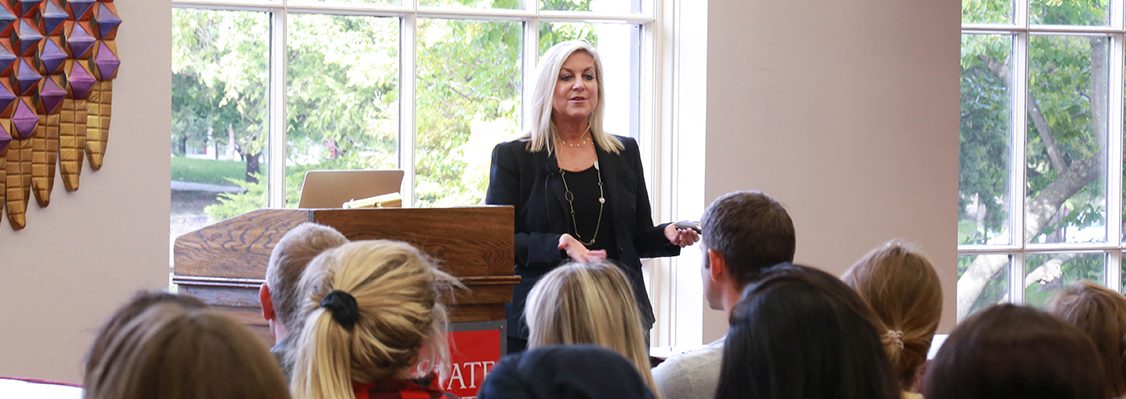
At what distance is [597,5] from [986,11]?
7.10 feet

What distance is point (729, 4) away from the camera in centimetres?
517

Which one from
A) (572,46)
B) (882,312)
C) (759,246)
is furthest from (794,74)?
(882,312)

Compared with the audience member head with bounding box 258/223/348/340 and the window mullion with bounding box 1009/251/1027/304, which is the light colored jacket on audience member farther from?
the window mullion with bounding box 1009/251/1027/304

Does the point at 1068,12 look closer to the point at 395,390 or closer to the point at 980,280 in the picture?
the point at 980,280

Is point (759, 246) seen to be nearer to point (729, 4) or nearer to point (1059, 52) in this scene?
point (729, 4)

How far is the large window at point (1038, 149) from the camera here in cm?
630

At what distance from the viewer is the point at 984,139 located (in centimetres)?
632

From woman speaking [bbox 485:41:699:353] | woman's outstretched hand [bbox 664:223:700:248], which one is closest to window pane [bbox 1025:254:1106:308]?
woman speaking [bbox 485:41:699:353]

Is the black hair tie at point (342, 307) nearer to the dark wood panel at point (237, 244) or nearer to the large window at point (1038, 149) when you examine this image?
the dark wood panel at point (237, 244)

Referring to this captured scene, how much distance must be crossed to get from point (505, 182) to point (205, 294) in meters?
0.95

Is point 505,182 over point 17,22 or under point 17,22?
under

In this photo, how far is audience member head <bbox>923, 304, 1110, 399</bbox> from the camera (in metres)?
1.45

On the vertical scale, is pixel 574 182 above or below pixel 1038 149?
below

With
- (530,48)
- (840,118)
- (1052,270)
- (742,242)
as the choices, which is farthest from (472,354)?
(1052,270)
